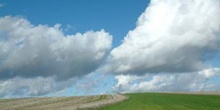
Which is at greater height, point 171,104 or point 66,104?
point 66,104

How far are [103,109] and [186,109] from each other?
1457 centimetres

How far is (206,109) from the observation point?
58906mm

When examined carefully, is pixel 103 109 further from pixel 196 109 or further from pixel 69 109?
pixel 196 109

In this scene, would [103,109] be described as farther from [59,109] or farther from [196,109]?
[196,109]

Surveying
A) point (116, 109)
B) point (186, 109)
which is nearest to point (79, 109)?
point (116, 109)

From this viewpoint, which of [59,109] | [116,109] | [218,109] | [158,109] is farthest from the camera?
[59,109]

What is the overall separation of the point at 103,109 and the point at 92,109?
1.80 metres

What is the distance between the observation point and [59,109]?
72000 mm

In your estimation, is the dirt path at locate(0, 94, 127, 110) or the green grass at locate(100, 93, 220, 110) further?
the dirt path at locate(0, 94, 127, 110)

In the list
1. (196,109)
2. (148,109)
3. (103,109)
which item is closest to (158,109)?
(148,109)

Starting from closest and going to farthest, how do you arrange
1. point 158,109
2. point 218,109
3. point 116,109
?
point 218,109, point 158,109, point 116,109

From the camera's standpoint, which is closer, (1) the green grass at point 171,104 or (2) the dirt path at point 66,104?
(1) the green grass at point 171,104

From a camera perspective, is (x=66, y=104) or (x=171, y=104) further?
(x=66, y=104)

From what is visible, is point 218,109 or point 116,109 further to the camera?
point 116,109
